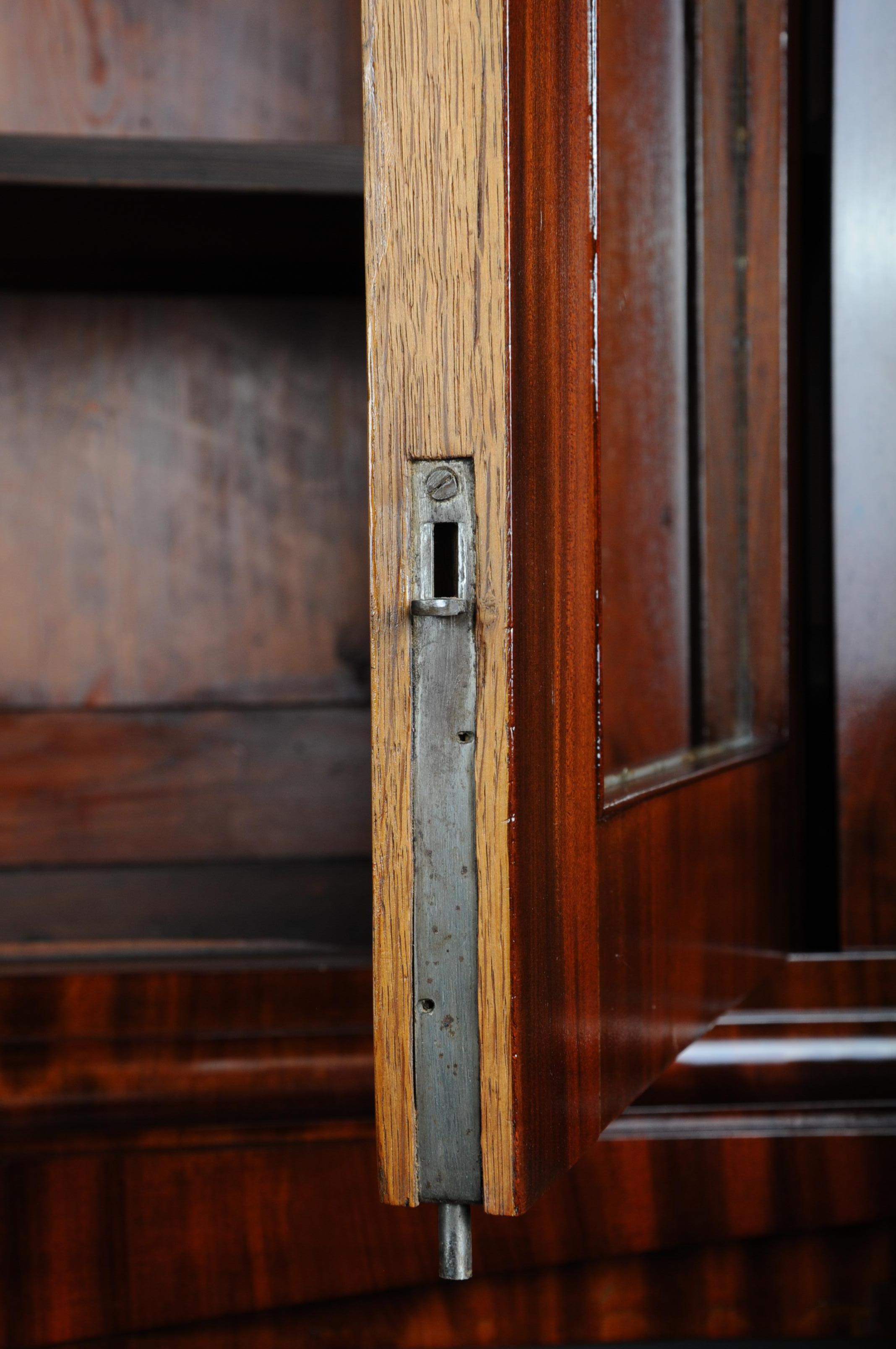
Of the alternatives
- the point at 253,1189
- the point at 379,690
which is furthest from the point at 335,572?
the point at 379,690

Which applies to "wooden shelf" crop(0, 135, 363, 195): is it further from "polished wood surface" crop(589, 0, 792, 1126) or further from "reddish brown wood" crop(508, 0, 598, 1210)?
"reddish brown wood" crop(508, 0, 598, 1210)

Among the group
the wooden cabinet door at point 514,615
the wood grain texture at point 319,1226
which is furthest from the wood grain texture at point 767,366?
the wood grain texture at point 319,1226

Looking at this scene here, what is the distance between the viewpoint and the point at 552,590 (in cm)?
32

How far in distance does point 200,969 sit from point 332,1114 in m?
0.11

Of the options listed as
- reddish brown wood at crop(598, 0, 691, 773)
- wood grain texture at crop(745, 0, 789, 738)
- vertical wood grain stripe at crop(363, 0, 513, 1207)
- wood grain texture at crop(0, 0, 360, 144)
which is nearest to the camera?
vertical wood grain stripe at crop(363, 0, 513, 1207)

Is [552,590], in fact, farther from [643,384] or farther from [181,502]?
[181,502]

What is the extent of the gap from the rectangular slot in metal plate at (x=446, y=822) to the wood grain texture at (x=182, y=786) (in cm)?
54

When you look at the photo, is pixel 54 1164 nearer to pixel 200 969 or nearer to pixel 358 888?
pixel 200 969

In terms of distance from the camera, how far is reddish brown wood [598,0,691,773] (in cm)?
46

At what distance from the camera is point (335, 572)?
0.86 metres

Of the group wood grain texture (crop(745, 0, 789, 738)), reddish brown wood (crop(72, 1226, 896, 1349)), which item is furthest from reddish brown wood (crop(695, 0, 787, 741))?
reddish brown wood (crop(72, 1226, 896, 1349))

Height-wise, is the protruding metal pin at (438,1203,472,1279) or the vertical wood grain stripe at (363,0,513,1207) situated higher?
the vertical wood grain stripe at (363,0,513,1207)

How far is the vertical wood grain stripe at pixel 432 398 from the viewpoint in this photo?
283 mm

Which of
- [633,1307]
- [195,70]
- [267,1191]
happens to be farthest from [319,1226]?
[195,70]
